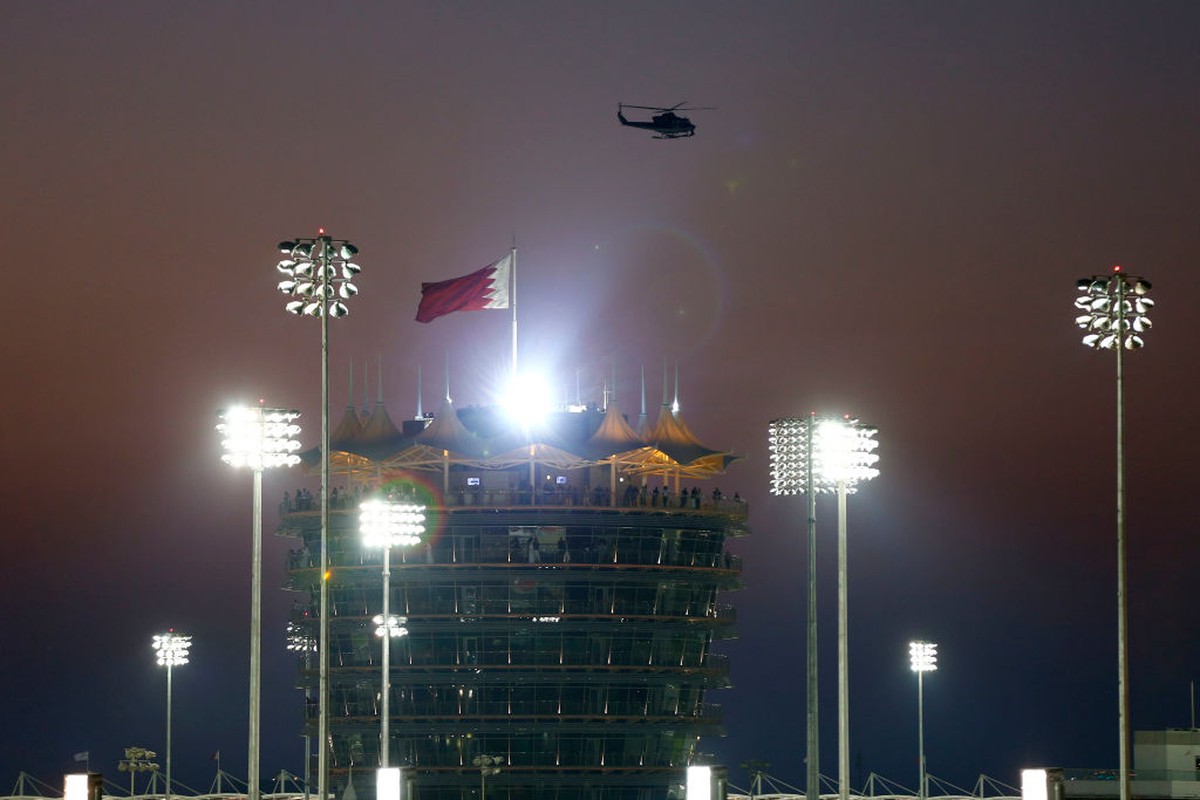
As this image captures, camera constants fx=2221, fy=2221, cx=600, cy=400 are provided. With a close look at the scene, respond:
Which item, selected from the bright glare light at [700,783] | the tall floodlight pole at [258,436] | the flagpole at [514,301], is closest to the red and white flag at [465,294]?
the flagpole at [514,301]

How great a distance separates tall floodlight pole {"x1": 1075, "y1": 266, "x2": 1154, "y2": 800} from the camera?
72.1 m

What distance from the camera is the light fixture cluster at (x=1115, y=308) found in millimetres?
74000

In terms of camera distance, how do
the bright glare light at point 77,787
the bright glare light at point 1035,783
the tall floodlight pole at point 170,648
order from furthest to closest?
the tall floodlight pole at point 170,648, the bright glare light at point 1035,783, the bright glare light at point 77,787

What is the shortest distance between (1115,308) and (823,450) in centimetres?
1486

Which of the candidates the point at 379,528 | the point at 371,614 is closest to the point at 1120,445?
the point at 379,528

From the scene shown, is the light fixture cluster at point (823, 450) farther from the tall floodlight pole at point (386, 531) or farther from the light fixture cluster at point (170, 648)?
the light fixture cluster at point (170, 648)

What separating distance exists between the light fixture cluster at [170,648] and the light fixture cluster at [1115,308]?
2674 inches

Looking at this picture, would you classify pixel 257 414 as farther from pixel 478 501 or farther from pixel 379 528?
pixel 478 501

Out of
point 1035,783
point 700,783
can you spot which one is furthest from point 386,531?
point 1035,783

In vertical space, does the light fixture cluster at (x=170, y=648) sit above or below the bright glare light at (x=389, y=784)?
above

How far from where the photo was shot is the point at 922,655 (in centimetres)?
13525

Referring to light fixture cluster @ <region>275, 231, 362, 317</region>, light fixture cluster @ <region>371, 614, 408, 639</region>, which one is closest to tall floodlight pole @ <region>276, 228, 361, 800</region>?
light fixture cluster @ <region>275, 231, 362, 317</region>

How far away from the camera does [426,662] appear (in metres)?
137

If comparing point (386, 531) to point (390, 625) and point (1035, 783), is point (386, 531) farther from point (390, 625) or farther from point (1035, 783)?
point (1035, 783)
